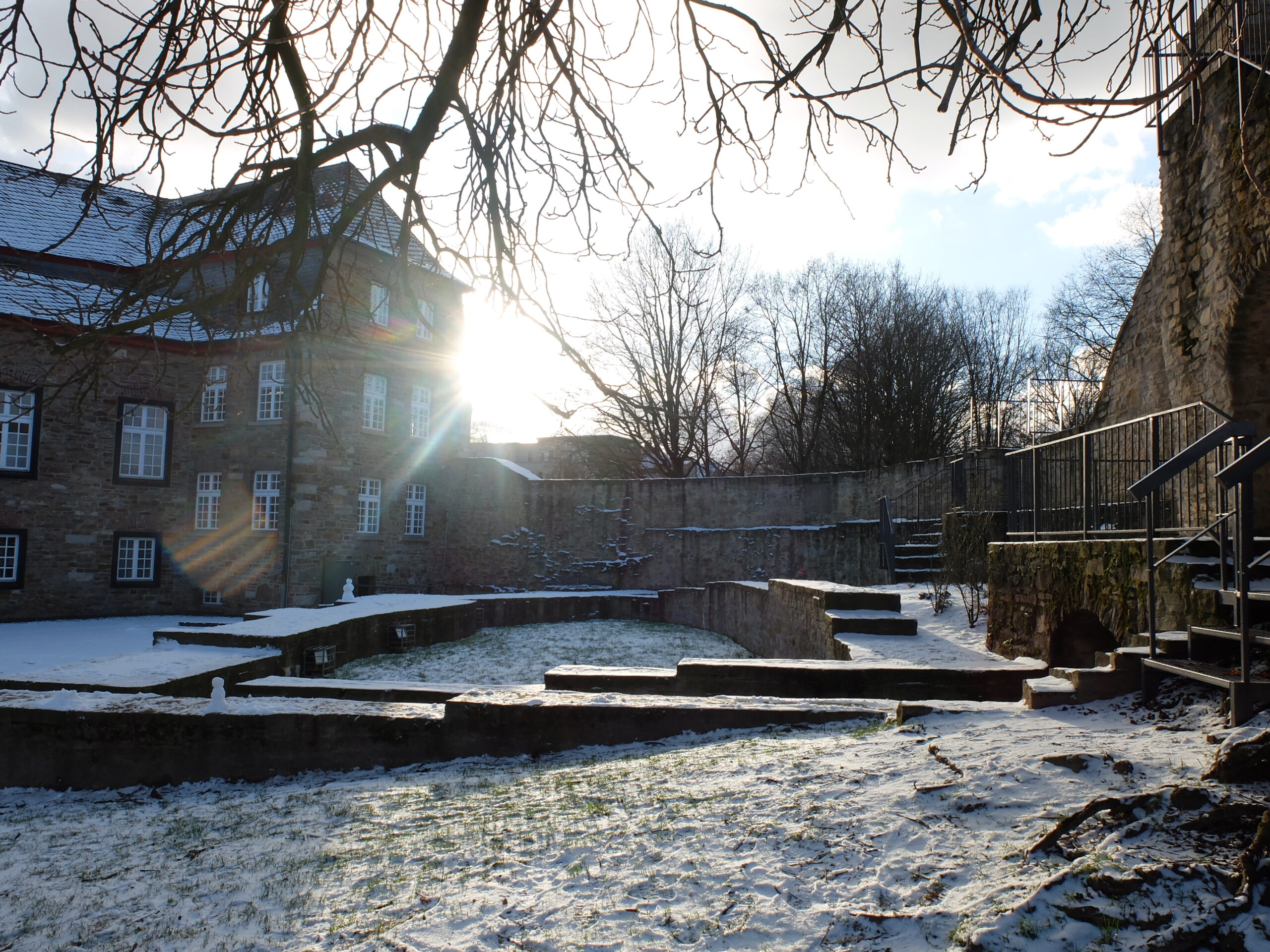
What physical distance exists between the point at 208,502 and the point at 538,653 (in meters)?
12.0

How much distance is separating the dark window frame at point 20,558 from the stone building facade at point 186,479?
0.07 feet

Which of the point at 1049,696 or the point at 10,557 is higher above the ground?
the point at 10,557

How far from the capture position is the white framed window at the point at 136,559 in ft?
62.1

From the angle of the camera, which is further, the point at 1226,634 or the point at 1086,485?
the point at 1086,485

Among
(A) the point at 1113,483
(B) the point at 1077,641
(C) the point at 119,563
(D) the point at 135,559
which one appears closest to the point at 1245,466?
(B) the point at 1077,641

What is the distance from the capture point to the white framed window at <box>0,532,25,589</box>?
17297 millimetres

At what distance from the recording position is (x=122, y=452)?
62.9ft

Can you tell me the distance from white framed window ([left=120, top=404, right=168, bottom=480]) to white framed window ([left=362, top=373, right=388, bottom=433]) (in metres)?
4.60

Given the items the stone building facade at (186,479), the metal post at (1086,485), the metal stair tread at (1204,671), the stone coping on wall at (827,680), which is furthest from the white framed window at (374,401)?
the metal stair tread at (1204,671)

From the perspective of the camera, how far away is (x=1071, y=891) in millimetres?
2316

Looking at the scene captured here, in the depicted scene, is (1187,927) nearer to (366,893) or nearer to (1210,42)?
(366,893)

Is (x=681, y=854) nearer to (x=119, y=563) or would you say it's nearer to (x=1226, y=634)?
(x=1226, y=634)

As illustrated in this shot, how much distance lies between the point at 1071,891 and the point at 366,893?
2383 millimetres

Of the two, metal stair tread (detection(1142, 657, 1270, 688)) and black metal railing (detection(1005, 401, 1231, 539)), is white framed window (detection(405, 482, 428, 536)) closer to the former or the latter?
black metal railing (detection(1005, 401, 1231, 539))
